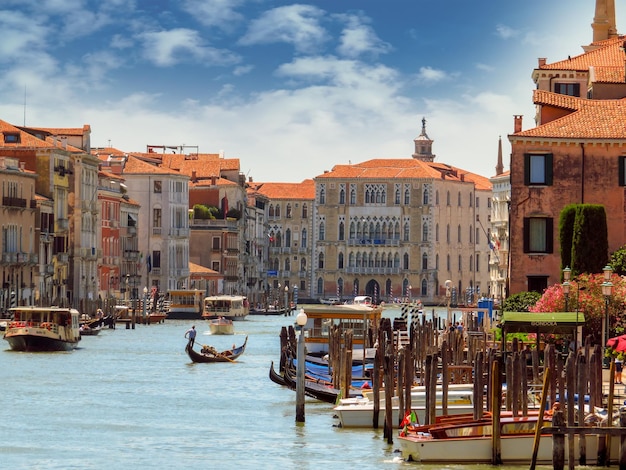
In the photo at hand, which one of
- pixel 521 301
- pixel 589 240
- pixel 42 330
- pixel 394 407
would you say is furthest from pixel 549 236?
pixel 42 330

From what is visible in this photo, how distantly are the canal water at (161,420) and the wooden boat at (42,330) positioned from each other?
0.50m

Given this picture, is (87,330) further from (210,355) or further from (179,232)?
(179,232)

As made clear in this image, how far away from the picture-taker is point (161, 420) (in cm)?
3566

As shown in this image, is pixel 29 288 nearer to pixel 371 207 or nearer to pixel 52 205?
pixel 52 205

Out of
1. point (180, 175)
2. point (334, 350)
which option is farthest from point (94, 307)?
point (334, 350)

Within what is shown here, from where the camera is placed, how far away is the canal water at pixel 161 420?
28.9m

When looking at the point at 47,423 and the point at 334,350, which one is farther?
the point at 334,350

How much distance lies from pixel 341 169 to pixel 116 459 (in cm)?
11512

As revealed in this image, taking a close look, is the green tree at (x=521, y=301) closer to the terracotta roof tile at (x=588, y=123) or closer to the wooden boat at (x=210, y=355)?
the terracotta roof tile at (x=588, y=123)

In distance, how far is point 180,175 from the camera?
373ft

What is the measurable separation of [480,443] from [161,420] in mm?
11149

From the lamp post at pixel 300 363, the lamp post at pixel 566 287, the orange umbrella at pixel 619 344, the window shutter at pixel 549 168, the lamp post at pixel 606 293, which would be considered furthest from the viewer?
the window shutter at pixel 549 168

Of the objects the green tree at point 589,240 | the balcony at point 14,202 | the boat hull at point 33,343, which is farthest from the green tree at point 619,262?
the balcony at point 14,202

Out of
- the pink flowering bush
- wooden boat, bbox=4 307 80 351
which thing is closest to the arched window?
wooden boat, bbox=4 307 80 351
